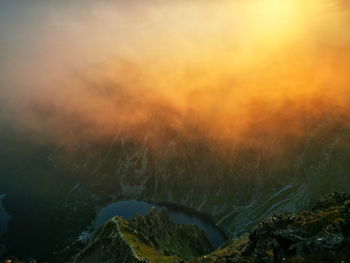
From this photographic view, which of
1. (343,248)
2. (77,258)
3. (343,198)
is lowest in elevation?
(343,198)

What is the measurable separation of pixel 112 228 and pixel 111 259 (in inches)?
985

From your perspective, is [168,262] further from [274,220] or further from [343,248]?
[343,248]

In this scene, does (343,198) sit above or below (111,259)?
below

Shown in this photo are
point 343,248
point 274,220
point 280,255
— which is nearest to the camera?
point 343,248

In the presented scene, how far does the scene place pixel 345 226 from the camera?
4566 centimetres

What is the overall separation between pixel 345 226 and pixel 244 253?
82.0 ft

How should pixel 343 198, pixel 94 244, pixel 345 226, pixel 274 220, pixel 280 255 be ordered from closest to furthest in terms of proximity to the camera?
pixel 280 255 → pixel 345 226 → pixel 274 220 → pixel 343 198 → pixel 94 244

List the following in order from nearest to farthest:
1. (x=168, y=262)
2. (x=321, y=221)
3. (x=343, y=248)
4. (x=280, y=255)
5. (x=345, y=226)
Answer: (x=343, y=248) < (x=280, y=255) < (x=345, y=226) < (x=321, y=221) < (x=168, y=262)

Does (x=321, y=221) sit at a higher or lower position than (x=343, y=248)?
lower

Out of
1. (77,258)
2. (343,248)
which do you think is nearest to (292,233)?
(343,248)

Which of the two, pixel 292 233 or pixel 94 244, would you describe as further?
pixel 94 244

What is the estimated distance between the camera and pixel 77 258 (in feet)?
570

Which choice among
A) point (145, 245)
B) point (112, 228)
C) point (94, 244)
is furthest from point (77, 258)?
point (145, 245)

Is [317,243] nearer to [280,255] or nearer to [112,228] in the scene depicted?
[280,255]
